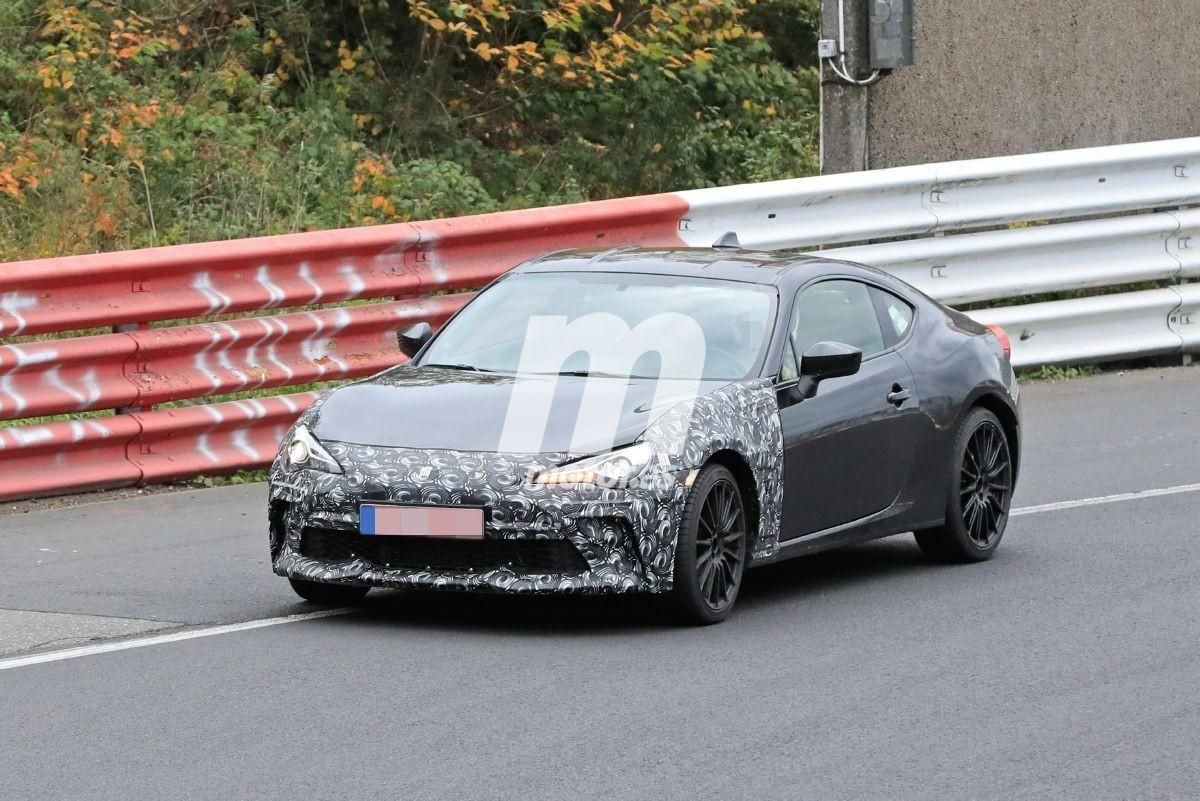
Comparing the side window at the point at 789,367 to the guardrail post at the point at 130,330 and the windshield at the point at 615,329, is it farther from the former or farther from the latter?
the guardrail post at the point at 130,330

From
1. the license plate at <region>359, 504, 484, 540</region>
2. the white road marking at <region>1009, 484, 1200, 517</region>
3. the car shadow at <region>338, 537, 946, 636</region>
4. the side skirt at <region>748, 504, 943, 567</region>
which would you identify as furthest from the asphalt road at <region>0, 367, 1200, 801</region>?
the white road marking at <region>1009, 484, 1200, 517</region>

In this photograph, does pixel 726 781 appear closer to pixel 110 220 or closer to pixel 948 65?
pixel 110 220

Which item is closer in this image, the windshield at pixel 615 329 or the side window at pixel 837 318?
the windshield at pixel 615 329

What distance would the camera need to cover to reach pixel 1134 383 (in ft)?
Answer: 49.8

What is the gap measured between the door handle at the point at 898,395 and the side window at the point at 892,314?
278 mm

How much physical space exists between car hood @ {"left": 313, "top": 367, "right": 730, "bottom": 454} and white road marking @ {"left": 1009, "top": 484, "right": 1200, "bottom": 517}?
3.06m

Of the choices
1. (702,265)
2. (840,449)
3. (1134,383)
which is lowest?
(1134,383)

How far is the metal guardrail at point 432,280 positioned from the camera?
1085 cm

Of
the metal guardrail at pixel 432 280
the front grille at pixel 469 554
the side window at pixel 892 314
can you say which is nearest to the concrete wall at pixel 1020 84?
the metal guardrail at pixel 432 280

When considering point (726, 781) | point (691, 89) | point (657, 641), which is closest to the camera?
point (726, 781)

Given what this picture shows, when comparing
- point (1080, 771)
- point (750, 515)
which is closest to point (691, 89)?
point (750, 515)

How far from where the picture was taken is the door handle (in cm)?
902

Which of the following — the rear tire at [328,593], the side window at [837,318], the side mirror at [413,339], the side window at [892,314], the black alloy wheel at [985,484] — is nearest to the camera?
the rear tire at [328,593]

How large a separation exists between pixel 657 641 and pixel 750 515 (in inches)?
28.6
